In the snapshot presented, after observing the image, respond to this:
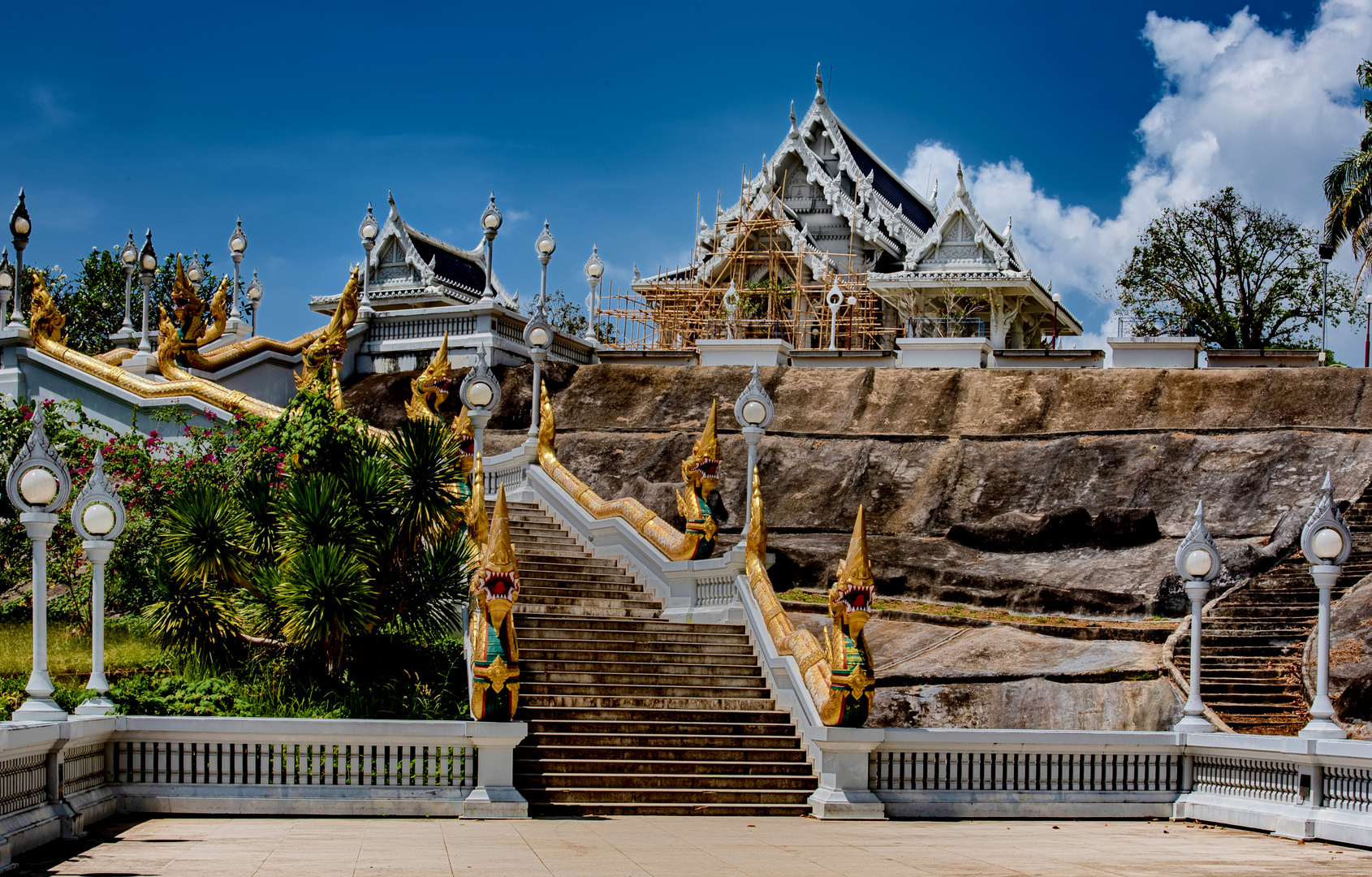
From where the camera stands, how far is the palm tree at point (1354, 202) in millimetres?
27688

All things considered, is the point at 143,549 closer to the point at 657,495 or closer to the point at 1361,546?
the point at 657,495

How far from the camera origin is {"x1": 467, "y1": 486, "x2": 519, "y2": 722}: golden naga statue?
43.2 feet

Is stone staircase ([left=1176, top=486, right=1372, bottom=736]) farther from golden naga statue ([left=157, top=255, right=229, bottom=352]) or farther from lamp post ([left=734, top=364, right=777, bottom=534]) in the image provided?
golden naga statue ([left=157, top=255, right=229, bottom=352])

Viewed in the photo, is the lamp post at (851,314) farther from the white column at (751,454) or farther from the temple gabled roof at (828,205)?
the white column at (751,454)

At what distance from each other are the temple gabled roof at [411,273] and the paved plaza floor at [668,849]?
27247mm

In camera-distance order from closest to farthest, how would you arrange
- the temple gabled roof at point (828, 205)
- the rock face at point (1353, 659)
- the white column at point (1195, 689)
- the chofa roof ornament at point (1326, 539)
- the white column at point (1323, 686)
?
the white column at point (1323, 686), the chofa roof ornament at point (1326, 539), the white column at point (1195, 689), the rock face at point (1353, 659), the temple gabled roof at point (828, 205)

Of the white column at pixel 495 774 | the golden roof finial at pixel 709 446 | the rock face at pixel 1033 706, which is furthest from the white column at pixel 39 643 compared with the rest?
the rock face at pixel 1033 706

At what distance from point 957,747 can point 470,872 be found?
18.9ft

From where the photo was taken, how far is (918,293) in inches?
1476

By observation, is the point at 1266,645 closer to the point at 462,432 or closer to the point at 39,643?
the point at 462,432

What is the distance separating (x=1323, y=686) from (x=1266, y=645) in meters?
5.73

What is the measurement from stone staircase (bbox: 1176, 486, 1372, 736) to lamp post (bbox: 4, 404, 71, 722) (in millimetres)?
11905

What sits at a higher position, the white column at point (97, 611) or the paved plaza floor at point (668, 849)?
the white column at point (97, 611)

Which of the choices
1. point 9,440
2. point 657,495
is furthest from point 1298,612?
point 9,440
